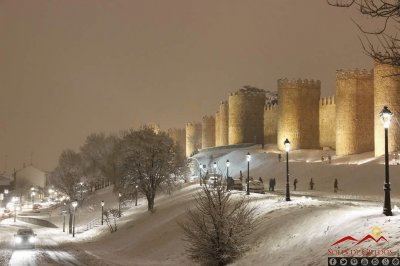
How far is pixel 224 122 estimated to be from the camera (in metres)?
91.8

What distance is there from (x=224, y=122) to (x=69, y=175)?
3007 cm

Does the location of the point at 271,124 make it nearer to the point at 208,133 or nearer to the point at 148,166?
the point at 208,133

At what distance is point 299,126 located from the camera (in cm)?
6756

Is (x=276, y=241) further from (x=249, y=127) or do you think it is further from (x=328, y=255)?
(x=249, y=127)

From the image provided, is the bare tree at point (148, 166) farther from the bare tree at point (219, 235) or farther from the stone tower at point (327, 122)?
the bare tree at point (219, 235)

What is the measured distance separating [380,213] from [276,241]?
3185mm

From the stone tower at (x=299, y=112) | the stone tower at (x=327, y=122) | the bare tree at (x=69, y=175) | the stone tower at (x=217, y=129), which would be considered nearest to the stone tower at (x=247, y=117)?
the stone tower at (x=217, y=129)

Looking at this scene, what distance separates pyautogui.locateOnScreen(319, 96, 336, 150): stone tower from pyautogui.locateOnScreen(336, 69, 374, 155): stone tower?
30.6ft

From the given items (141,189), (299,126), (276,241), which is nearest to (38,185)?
(299,126)

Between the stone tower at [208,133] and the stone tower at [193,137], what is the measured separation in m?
6.10

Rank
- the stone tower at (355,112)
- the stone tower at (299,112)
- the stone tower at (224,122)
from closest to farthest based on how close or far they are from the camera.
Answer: the stone tower at (355,112), the stone tower at (299,112), the stone tower at (224,122)

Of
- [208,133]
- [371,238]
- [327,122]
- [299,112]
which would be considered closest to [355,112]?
[327,122]

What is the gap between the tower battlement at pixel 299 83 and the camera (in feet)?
226

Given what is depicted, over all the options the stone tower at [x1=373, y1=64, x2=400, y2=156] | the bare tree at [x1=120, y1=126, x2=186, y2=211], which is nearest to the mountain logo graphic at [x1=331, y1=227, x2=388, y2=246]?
the bare tree at [x1=120, y1=126, x2=186, y2=211]
